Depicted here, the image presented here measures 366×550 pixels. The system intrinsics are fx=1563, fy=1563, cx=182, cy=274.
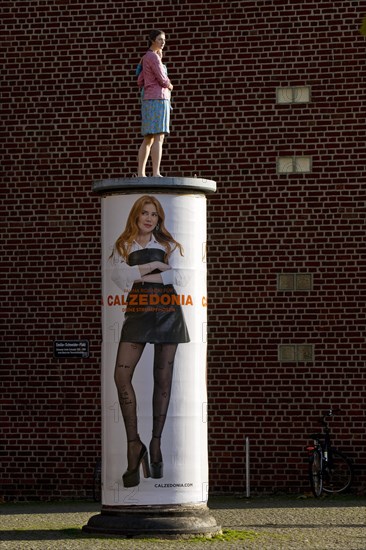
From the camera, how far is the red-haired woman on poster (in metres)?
17.9

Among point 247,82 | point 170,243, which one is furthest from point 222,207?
point 170,243

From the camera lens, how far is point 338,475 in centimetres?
2406

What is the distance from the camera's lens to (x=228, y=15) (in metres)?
24.9

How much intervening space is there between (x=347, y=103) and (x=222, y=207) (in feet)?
8.40

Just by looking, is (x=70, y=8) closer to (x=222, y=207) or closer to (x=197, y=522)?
(x=222, y=207)

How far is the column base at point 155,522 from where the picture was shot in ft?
57.6

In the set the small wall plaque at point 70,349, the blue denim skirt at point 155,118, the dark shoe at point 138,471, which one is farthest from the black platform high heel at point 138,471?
the small wall plaque at point 70,349

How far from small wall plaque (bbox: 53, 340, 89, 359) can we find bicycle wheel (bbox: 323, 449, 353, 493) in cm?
425

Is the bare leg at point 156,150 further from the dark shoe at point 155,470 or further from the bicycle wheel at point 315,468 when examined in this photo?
the bicycle wheel at point 315,468

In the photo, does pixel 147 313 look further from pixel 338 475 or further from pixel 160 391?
pixel 338 475

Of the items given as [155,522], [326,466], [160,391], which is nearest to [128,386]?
[160,391]

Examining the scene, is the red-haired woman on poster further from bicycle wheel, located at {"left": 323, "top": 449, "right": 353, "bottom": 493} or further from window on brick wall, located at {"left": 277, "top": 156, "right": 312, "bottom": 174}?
window on brick wall, located at {"left": 277, "top": 156, "right": 312, "bottom": 174}

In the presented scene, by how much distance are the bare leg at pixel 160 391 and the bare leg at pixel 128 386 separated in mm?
209

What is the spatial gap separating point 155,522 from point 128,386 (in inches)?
62.3
